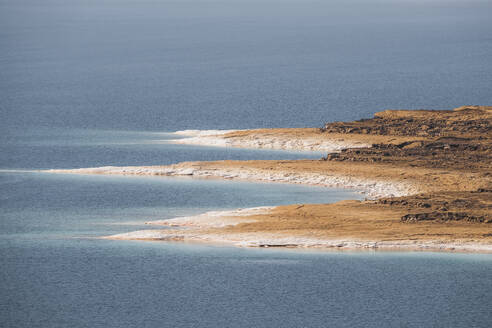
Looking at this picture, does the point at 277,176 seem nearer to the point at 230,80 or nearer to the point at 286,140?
the point at 286,140

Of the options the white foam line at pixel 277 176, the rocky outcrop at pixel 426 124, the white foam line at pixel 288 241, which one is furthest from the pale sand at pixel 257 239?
the rocky outcrop at pixel 426 124

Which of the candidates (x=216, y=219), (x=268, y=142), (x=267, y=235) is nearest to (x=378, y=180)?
(x=216, y=219)

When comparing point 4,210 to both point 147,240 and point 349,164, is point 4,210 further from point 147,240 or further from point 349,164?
point 349,164

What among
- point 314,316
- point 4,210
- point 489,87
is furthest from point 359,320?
point 489,87

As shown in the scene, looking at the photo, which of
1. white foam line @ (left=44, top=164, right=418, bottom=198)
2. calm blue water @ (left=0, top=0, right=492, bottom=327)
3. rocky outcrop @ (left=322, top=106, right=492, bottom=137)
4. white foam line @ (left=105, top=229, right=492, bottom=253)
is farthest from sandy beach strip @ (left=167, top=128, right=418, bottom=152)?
white foam line @ (left=105, top=229, right=492, bottom=253)

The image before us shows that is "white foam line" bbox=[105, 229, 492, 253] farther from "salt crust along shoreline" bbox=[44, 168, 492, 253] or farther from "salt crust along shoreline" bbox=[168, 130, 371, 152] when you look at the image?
"salt crust along shoreline" bbox=[168, 130, 371, 152]

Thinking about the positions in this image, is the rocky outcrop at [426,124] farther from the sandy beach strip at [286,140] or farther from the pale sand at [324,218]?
the pale sand at [324,218]
